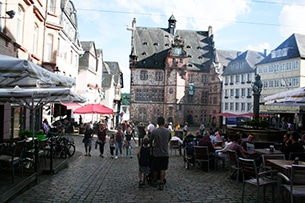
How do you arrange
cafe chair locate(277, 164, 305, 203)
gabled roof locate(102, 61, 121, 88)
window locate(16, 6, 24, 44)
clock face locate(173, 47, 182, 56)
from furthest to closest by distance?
clock face locate(173, 47, 182, 56) → gabled roof locate(102, 61, 121, 88) → window locate(16, 6, 24, 44) → cafe chair locate(277, 164, 305, 203)

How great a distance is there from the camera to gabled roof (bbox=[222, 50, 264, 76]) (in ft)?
193

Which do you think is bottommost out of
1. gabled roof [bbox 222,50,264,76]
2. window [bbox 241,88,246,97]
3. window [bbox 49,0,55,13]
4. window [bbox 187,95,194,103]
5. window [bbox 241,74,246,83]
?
window [bbox 187,95,194,103]

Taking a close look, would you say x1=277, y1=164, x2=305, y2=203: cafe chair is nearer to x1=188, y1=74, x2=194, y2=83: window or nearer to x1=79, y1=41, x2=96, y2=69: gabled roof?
x1=79, y1=41, x2=96, y2=69: gabled roof

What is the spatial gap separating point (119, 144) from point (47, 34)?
1048 centimetres

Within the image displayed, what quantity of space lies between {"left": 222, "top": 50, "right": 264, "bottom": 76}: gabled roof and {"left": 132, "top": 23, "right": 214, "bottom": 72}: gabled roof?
5099mm

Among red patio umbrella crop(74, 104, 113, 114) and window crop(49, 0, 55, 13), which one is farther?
red patio umbrella crop(74, 104, 113, 114)

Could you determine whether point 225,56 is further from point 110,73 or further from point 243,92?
point 110,73

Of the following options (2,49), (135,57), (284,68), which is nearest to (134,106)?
(135,57)

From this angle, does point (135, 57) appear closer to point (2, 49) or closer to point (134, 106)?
point (134, 106)

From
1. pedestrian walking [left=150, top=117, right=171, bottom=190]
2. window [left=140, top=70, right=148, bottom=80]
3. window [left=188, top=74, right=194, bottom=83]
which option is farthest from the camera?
window [left=188, top=74, right=194, bottom=83]

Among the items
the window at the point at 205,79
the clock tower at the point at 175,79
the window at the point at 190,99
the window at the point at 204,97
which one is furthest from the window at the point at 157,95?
the window at the point at 205,79

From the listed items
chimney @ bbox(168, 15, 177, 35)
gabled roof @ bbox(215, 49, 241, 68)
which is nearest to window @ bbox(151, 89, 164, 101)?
chimney @ bbox(168, 15, 177, 35)

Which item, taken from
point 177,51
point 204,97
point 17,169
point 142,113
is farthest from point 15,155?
point 204,97

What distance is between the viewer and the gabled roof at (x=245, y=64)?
58.8m
